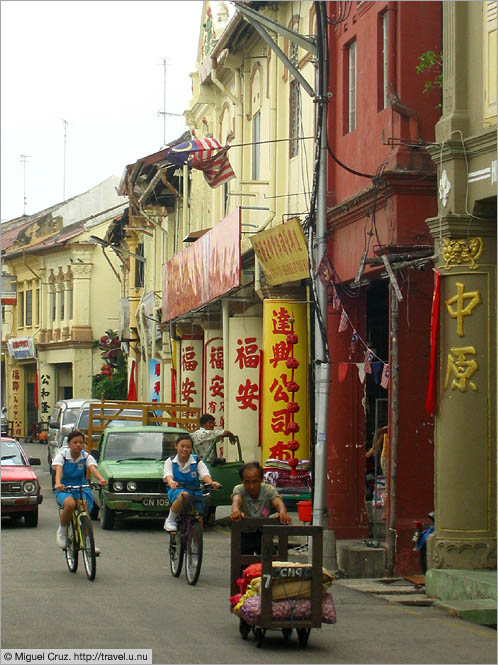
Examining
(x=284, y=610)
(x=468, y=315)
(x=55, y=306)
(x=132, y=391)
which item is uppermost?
(x=55, y=306)

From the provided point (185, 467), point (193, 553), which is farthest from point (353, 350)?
point (193, 553)

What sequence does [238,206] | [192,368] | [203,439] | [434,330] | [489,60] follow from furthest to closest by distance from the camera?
[192,368]
[238,206]
[203,439]
[434,330]
[489,60]

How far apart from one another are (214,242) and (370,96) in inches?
374

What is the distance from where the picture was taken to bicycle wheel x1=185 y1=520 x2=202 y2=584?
14570mm

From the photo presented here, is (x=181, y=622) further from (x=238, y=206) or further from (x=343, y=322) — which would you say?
(x=238, y=206)

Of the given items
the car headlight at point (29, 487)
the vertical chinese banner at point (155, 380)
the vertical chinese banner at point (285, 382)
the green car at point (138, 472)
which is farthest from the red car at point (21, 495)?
the vertical chinese banner at point (155, 380)

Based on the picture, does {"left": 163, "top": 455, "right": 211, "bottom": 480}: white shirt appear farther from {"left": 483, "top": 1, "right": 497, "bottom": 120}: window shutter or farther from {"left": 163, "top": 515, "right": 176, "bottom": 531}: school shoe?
{"left": 483, "top": 1, "right": 497, "bottom": 120}: window shutter

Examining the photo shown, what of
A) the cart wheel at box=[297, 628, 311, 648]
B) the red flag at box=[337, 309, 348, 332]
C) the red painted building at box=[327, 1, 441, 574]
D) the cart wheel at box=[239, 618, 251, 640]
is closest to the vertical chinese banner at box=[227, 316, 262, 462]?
the red painted building at box=[327, 1, 441, 574]

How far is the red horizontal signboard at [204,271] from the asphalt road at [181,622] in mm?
8530

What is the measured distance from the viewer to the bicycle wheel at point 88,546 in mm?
14781

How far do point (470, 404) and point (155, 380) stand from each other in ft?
103

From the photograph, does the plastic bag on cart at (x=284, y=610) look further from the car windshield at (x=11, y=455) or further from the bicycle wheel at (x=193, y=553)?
the car windshield at (x=11, y=455)

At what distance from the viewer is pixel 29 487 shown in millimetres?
21812

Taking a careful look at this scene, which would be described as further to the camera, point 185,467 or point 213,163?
point 213,163
